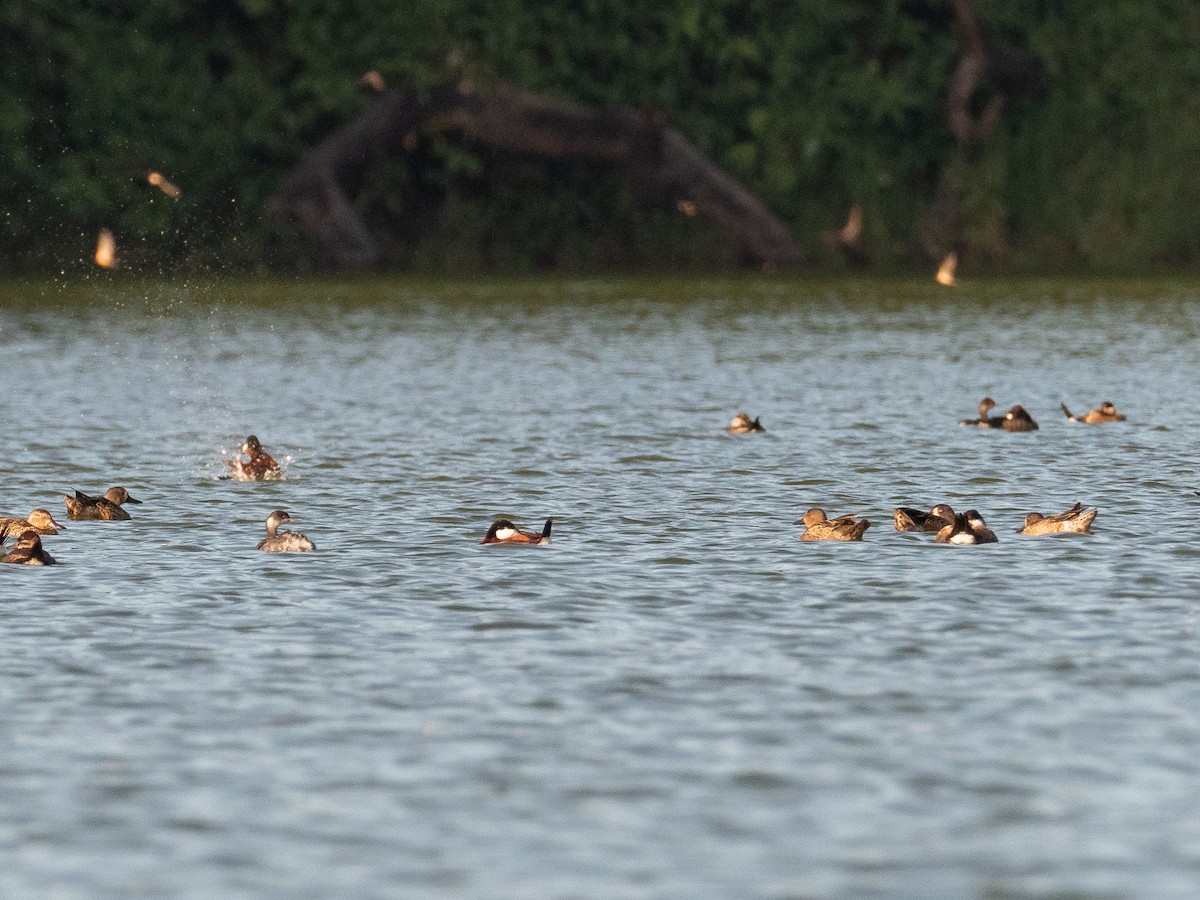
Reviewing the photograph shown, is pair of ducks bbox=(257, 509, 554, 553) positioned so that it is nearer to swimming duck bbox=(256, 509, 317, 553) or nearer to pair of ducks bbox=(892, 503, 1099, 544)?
swimming duck bbox=(256, 509, 317, 553)

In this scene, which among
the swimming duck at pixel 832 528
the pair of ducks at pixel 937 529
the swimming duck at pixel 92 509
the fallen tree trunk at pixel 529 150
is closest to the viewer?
the pair of ducks at pixel 937 529

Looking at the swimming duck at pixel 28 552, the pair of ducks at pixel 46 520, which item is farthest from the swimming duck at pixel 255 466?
the swimming duck at pixel 28 552

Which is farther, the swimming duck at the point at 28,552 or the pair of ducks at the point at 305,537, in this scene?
the pair of ducks at the point at 305,537

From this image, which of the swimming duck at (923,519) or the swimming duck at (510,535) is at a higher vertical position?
the swimming duck at (923,519)

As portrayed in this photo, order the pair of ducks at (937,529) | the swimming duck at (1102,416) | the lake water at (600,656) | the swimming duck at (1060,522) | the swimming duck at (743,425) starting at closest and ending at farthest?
the lake water at (600,656) < the pair of ducks at (937,529) < the swimming duck at (1060,522) < the swimming duck at (743,425) < the swimming duck at (1102,416)

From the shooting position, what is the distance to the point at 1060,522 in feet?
62.3

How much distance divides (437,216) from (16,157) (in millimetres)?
10643

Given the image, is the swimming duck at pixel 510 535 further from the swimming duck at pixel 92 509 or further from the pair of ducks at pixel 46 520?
the swimming duck at pixel 92 509

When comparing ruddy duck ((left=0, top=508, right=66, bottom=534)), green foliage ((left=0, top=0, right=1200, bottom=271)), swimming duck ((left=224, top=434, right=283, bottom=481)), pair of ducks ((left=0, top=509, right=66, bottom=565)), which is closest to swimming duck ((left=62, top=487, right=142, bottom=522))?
ruddy duck ((left=0, top=508, right=66, bottom=534))

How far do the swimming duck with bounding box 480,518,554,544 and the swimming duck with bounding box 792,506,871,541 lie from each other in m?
1.95

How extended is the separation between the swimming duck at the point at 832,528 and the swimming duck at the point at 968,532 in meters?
0.62

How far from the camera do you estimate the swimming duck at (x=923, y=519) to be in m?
19.0

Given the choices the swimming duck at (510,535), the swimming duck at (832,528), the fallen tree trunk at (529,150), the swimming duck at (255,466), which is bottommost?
the swimming duck at (255,466)

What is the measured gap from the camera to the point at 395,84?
6056cm
